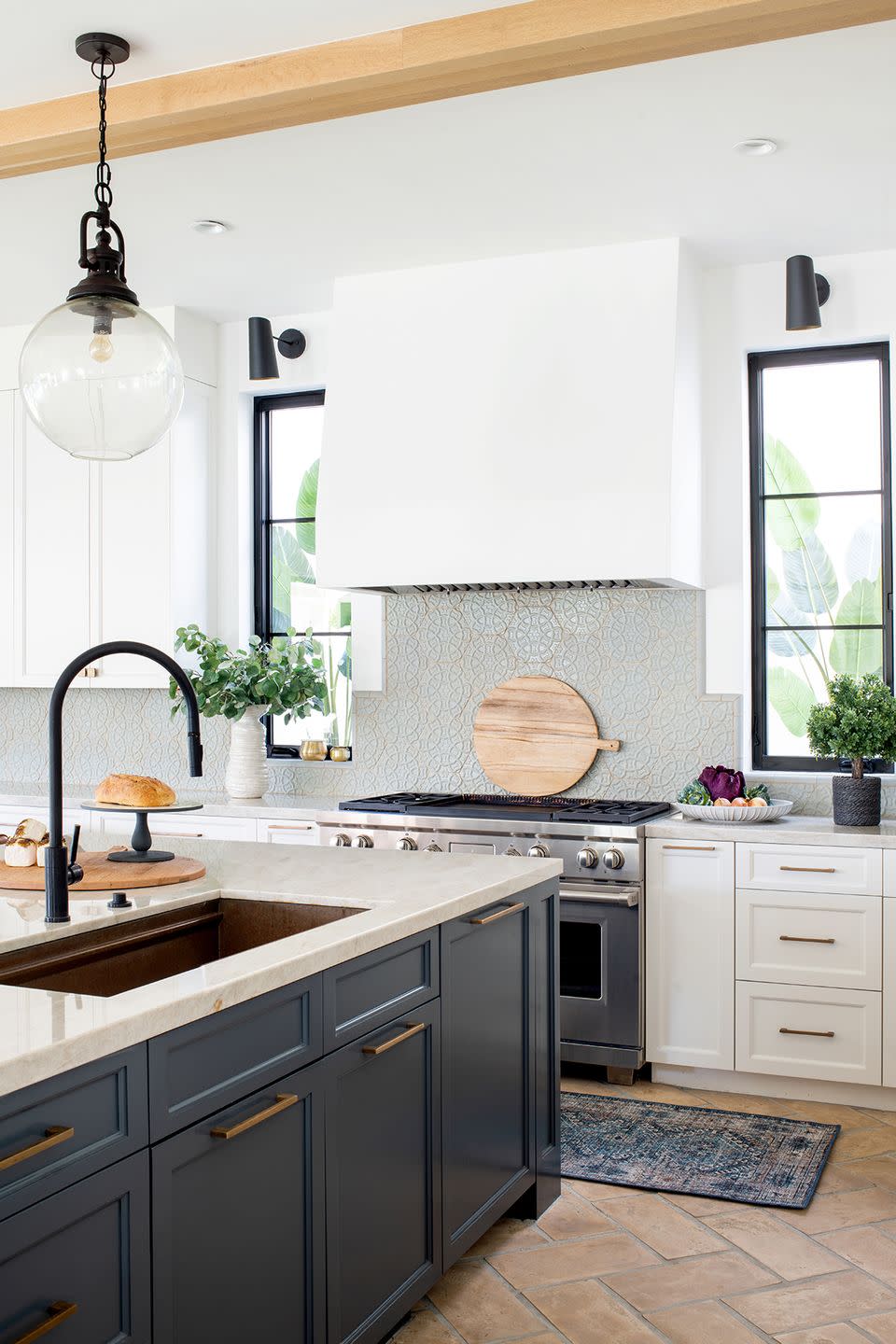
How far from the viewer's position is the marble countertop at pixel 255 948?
160cm

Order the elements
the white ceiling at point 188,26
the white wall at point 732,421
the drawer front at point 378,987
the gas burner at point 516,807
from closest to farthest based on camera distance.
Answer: the drawer front at point 378,987 < the white ceiling at point 188,26 < the gas burner at point 516,807 < the white wall at point 732,421

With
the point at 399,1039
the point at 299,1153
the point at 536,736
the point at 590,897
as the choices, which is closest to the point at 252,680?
the point at 536,736

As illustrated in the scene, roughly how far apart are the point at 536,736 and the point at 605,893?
87cm

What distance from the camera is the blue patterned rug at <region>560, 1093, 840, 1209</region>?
11.0 ft

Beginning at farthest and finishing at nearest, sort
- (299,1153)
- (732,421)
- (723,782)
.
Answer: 1. (732,421)
2. (723,782)
3. (299,1153)

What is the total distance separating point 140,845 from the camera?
9.45 feet

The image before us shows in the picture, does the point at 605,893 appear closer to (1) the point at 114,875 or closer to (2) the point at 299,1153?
(1) the point at 114,875

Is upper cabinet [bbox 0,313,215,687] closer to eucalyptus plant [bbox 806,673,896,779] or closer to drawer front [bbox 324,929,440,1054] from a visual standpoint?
eucalyptus plant [bbox 806,673,896,779]

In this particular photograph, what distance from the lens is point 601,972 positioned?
165 inches

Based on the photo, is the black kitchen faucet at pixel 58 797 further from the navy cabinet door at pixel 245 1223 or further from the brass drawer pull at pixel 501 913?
the brass drawer pull at pixel 501 913

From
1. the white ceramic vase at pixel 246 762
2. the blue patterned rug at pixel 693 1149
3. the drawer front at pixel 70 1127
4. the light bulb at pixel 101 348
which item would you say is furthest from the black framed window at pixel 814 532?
the drawer front at pixel 70 1127

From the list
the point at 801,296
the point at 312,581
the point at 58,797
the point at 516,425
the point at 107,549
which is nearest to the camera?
the point at 58,797

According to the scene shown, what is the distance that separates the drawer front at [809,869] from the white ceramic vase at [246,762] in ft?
6.45

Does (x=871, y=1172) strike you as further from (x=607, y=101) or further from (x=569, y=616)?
(x=607, y=101)
